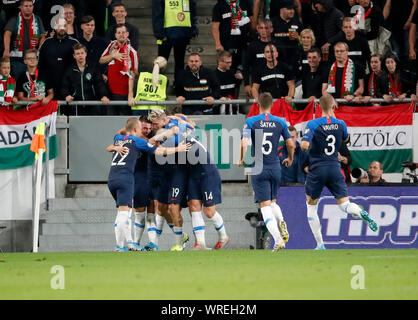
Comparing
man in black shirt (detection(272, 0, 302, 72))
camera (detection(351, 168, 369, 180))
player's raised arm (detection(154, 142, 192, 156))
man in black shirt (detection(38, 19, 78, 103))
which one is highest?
man in black shirt (detection(272, 0, 302, 72))

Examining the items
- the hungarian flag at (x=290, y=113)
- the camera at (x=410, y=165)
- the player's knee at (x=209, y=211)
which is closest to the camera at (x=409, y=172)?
the camera at (x=410, y=165)

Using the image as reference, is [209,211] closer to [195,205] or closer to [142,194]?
[195,205]

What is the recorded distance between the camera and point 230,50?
789 inches

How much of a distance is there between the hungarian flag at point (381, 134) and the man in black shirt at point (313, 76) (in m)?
0.72

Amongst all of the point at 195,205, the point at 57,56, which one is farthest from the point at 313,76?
the point at 57,56

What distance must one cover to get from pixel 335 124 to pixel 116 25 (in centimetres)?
604

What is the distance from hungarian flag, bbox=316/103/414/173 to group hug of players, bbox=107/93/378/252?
342 cm

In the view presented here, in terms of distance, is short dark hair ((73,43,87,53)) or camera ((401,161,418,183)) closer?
camera ((401,161,418,183))

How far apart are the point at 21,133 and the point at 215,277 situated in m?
9.75

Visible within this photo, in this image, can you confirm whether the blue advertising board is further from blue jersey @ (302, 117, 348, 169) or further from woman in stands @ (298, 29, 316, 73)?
woman in stands @ (298, 29, 316, 73)

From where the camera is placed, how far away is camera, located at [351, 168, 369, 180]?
17977 mm

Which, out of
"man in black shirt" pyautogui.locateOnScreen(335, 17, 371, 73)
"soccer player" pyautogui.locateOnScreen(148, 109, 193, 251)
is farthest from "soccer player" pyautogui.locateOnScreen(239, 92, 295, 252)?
"man in black shirt" pyautogui.locateOnScreen(335, 17, 371, 73)

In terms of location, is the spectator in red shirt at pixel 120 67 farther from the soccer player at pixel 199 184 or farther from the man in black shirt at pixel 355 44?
the man in black shirt at pixel 355 44
